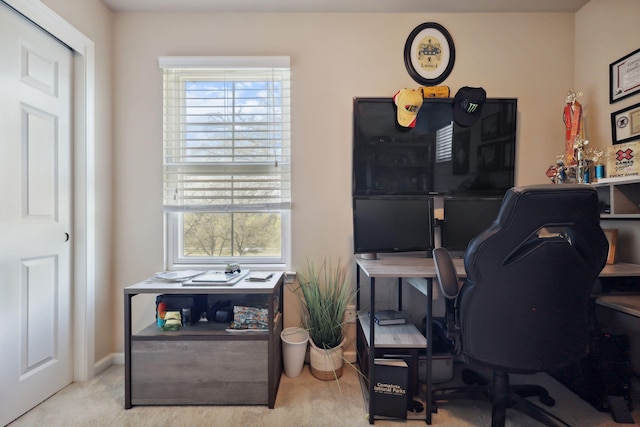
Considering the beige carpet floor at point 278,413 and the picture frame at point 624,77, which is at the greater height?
the picture frame at point 624,77

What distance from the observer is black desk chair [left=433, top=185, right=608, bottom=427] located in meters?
1.04

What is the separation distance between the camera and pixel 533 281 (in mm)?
1080

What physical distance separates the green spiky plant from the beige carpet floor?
33cm

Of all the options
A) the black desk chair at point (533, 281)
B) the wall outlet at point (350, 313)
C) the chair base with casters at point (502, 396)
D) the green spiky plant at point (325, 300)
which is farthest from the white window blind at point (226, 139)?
the chair base with casters at point (502, 396)

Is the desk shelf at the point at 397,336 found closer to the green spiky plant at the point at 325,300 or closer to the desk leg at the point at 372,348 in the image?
the desk leg at the point at 372,348

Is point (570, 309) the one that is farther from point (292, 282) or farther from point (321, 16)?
point (321, 16)

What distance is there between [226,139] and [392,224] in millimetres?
1353

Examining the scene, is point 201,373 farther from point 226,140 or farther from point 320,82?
point 320,82

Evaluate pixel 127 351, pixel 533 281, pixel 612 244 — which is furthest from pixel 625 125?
pixel 127 351

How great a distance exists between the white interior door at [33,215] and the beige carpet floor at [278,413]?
174 mm

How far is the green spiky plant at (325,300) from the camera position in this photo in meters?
1.79

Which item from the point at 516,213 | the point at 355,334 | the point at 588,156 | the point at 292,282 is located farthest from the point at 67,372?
the point at 588,156

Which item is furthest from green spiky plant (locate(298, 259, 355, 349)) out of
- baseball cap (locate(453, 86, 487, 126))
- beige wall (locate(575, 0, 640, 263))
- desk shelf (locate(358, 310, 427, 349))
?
beige wall (locate(575, 0, 640, 263))

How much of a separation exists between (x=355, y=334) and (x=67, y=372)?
1900mm
